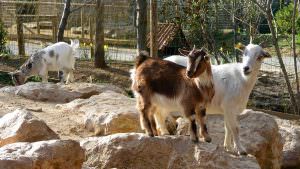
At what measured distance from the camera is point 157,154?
231 inches

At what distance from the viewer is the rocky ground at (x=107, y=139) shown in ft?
16.2

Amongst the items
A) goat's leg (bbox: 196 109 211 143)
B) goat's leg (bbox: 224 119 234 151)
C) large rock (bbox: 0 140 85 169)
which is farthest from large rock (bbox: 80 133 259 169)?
large rock (bbox: 0 140 85 169)

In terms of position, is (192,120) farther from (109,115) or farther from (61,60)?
(61,60)

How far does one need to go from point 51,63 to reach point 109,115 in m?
4.96

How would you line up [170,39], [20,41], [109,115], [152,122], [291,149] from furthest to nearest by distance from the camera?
[20,41] < [170,39] < [291,149] < [109,115] < [152,122]

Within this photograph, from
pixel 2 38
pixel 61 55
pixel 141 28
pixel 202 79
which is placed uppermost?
pixel 141 28

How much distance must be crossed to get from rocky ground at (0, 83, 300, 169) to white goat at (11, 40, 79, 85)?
2.38m

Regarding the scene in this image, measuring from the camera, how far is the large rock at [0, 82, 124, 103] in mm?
9617

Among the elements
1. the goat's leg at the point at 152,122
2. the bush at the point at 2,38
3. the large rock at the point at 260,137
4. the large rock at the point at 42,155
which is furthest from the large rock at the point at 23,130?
the bush at the point at 2,38

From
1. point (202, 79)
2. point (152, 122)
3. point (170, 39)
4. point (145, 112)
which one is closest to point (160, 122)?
point (152, 122)

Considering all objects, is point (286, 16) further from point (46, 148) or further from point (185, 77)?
point (46, 148)

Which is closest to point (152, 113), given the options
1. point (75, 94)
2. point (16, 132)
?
point (16, 132)

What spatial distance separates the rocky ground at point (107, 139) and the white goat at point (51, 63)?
238 centimetres

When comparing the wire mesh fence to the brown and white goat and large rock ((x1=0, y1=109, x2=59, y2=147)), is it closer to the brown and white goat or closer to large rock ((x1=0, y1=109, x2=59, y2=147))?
large rock ((x1=0, y1=109, x2=59, y2=147))
